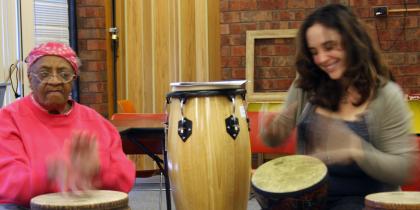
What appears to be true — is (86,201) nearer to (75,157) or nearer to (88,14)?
(75,157)

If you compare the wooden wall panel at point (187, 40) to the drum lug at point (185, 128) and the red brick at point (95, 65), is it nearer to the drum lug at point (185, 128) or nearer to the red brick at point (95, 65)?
the red brick at point (95, 65)

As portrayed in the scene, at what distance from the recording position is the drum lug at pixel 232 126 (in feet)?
8.93

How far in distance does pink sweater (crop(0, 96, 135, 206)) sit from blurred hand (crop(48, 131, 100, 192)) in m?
0.12

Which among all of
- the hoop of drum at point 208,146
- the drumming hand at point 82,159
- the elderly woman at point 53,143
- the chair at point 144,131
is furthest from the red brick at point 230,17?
the drumming hand at point 82,159

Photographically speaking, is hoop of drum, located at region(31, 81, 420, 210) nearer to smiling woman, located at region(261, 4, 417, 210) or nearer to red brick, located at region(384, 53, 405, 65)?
smiling woman, located at region(261, 4, 417, 210)

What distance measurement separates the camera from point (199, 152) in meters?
2.69

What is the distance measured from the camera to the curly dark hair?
1.91 metres

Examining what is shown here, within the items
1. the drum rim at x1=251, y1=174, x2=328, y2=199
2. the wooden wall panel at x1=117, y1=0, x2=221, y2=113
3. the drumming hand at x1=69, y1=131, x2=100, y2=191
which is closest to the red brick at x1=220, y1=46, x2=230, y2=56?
the wooden wall panel at x1=117, y1=0, x2=221, y2=113

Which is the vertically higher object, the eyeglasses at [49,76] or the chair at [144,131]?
the eyeglasses at [49,76]

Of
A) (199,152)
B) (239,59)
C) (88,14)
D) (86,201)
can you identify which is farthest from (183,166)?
(88,14)

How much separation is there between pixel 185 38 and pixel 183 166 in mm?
2692

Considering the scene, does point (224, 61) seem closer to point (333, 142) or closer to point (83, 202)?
point (333, 142)

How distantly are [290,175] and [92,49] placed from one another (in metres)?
3.84

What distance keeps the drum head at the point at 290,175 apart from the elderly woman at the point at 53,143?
52 centimetres
